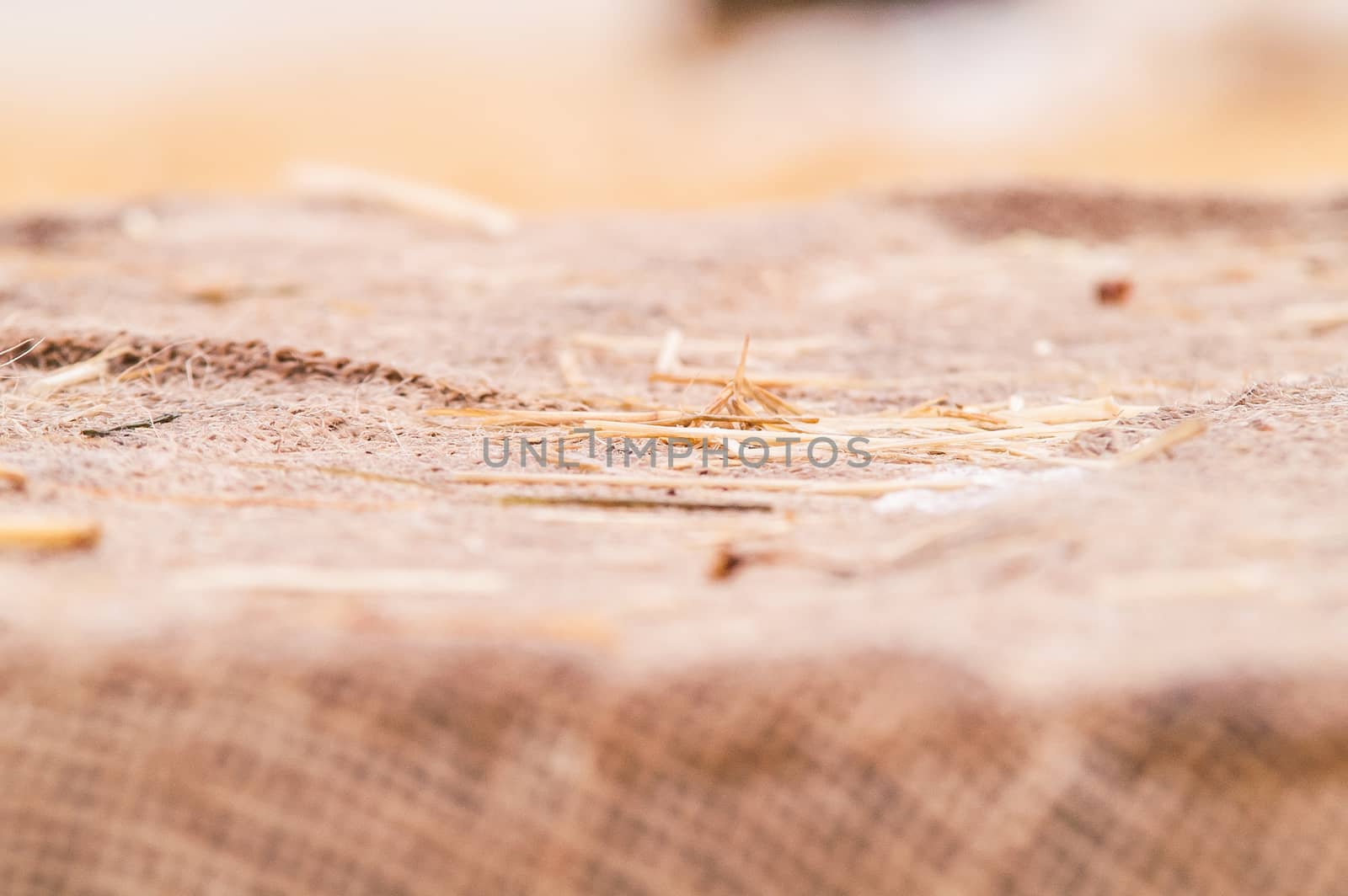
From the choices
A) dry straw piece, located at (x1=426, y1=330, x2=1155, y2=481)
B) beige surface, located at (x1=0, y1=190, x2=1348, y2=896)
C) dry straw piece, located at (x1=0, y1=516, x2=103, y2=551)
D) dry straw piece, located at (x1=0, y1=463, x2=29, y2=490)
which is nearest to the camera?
beige surface, located at (x1=0, y1=190, x2=1348, y2=896)

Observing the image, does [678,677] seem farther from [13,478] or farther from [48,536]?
[13,478]

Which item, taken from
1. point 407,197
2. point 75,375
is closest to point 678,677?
point 75,375

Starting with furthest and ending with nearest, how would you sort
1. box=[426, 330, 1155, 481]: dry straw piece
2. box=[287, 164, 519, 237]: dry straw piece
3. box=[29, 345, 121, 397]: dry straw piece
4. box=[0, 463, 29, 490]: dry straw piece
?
box=[287, 164, 519, 237]: dry straw piece
box=[29, 345, 121, 397]: dry straw piece
box=[426, 330, 1155, 481]: dry straw piece
box=[0, 463, 29, 490]: dry straw piece

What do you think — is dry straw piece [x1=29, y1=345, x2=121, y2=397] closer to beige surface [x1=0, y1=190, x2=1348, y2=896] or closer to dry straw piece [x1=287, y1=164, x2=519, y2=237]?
beige surface [x1=0, y1=190, x2=1348, y2=896]

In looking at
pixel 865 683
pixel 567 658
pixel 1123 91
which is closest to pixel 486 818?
pixel 567 658

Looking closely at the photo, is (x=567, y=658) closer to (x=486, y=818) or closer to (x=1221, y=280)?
(x=486, y=818)

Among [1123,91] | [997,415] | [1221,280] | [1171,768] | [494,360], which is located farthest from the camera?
[1123,91]

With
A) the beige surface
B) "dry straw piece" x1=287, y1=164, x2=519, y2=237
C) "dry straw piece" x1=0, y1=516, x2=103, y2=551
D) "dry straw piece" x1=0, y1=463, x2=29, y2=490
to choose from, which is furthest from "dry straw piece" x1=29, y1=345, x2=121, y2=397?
"dry straw piece" x1=287, y1=164, x2=519, y2=237

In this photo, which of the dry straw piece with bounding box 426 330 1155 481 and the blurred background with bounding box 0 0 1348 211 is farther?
the blurred background with bounding box 0 0 1348 211

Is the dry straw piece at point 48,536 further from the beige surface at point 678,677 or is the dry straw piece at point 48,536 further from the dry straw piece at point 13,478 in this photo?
the dry straw piece at point 13,478
